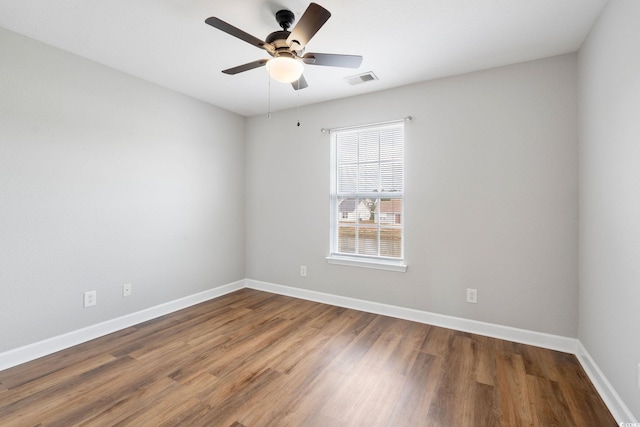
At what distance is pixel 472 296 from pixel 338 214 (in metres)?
1.76

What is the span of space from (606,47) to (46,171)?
14.1 feet

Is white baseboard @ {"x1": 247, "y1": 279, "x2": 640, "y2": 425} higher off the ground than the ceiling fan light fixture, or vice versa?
the ceiling fan light fixture

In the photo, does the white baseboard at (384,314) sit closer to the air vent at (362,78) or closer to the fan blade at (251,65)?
the air vent at (362,78)

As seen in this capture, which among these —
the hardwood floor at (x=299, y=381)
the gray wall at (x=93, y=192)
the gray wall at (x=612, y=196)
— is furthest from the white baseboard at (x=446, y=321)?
the gray wall at (x=93, y=192)

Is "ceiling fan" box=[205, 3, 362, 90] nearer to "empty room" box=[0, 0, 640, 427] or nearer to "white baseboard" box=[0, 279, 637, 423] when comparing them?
"empty room" box=[0, 0, 640, 427]

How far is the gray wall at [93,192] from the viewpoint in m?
2.22

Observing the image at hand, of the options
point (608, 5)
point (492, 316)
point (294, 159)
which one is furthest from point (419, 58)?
point (492, 316)

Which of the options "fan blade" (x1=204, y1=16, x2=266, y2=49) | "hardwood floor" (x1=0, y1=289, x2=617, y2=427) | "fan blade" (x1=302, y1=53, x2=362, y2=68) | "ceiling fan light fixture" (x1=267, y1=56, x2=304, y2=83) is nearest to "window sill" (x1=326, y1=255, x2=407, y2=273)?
"hardwood floor" (x1=0, y1=289, x2=617, y2=427)

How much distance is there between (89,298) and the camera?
2635 mm

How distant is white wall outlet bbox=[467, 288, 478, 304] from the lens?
2.79 m

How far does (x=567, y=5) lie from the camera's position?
1865 millimetres

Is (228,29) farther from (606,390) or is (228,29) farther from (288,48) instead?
(606,390)

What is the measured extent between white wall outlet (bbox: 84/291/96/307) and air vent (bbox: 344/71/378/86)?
327cm

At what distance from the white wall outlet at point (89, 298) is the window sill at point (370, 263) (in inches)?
96.9
